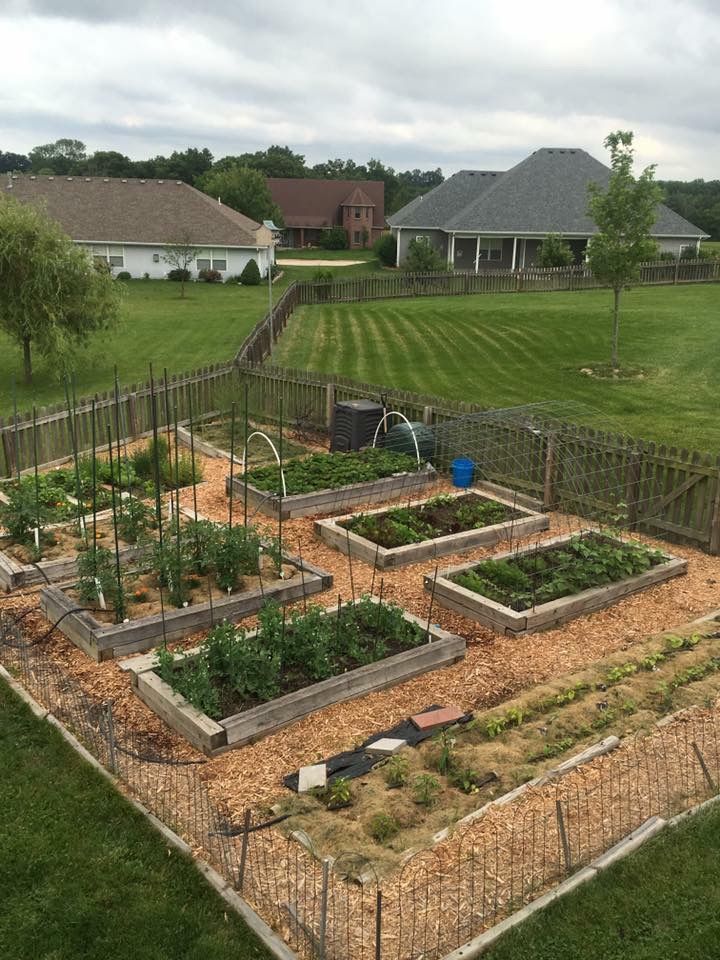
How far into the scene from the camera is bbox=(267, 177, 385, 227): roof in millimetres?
75494

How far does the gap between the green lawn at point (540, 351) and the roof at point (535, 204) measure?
10969 millimetres

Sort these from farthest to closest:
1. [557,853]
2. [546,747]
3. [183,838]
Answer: [546,747], [183,838], [557,853]

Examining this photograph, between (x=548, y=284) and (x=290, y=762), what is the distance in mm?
36535

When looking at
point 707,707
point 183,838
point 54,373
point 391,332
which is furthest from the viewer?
point 391,332

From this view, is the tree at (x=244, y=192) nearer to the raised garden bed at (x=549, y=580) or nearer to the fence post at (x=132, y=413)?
the fence post at (x=132, y=413)

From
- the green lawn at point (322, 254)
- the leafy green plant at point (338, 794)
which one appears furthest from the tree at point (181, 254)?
the leafy green plant at point (338, 794)

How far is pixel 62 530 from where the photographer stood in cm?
1080

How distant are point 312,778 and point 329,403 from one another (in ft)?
34.8

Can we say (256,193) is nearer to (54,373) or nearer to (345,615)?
(54,373)

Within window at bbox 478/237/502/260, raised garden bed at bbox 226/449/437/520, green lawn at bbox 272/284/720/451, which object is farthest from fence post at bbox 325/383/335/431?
window at bbox 478/237/502/260

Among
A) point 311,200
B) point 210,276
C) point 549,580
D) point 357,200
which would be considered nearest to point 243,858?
point 549,580

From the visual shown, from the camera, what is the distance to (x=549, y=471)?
11.9 meters

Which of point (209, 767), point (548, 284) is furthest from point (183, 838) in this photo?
point (548, 284)

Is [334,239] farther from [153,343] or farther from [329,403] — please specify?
[329,403]
